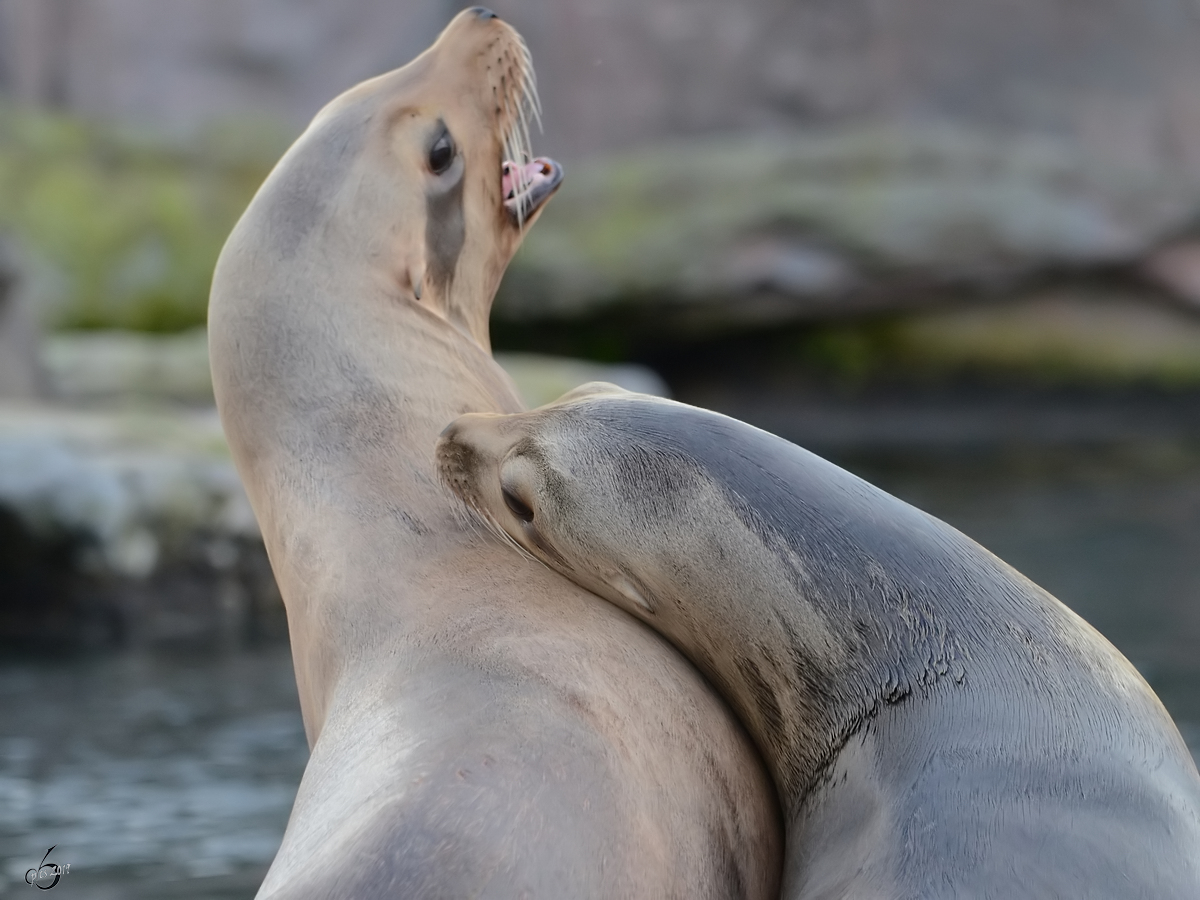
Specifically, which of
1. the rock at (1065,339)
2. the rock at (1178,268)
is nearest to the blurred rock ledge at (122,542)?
the rock at (1065,339)

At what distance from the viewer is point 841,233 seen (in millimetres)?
12273

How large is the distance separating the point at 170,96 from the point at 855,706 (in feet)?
45.5

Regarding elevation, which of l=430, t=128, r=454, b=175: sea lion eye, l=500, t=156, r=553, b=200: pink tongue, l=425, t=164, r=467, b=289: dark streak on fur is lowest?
l=425, t=164, r=467, b=289: dark streak on fur

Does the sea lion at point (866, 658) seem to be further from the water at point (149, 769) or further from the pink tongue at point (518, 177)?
the water at point (149, 769)

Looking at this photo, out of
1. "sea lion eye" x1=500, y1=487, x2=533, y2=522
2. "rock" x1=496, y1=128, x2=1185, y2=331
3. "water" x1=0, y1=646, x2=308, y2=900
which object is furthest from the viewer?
"rock" x1=496, y1=128, x2=1185, y2=331

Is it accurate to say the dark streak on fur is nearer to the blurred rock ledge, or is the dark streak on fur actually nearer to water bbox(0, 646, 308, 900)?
water bbox(0, 646, 308, 900)

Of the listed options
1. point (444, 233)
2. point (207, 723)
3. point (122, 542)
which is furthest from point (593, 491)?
point (122, 542)

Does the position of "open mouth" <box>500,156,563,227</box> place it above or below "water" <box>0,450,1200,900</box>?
above

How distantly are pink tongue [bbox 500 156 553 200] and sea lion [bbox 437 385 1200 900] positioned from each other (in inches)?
30.5

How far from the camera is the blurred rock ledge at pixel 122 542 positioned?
19.0 ft

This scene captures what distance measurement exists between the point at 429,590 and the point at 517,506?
0.21 metres

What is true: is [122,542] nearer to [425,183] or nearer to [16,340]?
[16,340]

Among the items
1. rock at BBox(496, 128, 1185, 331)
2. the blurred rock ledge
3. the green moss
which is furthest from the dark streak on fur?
the green moss

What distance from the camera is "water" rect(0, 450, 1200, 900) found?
3.64 meters
